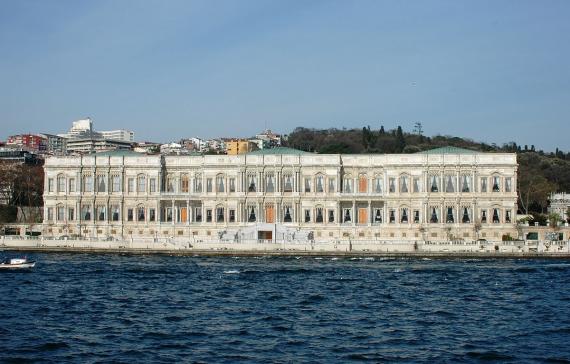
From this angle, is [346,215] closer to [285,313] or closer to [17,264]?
[17,264]

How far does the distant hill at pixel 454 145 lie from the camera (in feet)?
315

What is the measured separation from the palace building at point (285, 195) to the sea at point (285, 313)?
17770 mm

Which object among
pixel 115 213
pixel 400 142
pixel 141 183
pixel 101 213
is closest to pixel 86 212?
pixel 101 213

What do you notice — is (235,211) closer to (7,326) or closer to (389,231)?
(389,231)

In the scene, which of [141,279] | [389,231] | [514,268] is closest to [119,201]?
[389,231]

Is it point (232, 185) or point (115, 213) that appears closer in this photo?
point (232, 185)

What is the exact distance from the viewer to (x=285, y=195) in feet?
258

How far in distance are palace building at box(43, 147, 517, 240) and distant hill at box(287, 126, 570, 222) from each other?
39.4ft

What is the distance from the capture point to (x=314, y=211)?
78.1 metres

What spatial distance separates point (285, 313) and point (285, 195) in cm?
4222

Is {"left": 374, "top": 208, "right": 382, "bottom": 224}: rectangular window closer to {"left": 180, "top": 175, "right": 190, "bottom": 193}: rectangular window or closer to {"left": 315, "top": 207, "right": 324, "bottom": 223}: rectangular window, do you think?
{"left": 315, "top": 207, "right": 324, "bottom": 223}: rectangular window

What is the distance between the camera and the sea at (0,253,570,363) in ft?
92.3

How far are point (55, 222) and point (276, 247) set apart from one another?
85.2ft

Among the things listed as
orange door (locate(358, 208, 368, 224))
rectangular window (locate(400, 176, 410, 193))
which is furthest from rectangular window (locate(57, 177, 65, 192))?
rectangular window (locate(400, 176, 410, 193))
